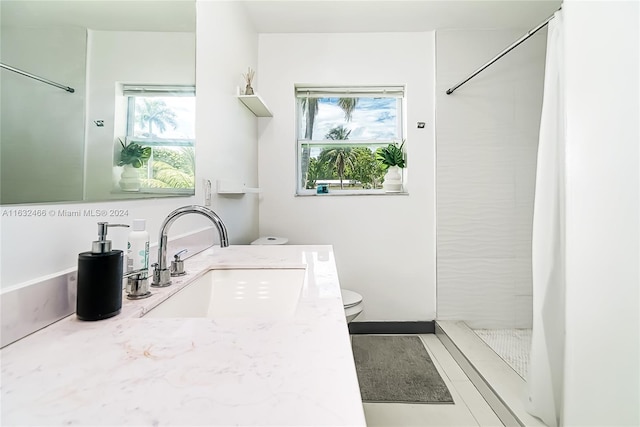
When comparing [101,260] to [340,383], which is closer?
[340,383]

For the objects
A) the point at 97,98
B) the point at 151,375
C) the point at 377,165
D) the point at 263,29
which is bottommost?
the point at 151,375

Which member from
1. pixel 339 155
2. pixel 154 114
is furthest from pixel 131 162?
pixel 339 155

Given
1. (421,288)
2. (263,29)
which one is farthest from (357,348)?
(263,29)

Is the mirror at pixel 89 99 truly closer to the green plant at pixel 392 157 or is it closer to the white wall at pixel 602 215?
the white wall at pixel 602 215

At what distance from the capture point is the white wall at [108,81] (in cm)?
72

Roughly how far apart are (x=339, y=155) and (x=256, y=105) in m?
0.80

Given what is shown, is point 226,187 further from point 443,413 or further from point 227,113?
point 443,413

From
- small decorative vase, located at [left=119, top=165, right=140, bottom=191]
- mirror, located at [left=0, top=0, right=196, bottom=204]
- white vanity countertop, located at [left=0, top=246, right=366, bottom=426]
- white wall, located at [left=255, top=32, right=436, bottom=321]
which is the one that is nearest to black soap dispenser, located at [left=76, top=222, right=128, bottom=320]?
white vanity countertop, located at [left=0, top=246, right=366, bottom=426]

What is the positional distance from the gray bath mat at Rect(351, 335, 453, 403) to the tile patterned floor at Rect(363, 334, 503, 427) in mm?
45

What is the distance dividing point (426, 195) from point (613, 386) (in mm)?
1538

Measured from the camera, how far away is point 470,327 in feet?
7.61

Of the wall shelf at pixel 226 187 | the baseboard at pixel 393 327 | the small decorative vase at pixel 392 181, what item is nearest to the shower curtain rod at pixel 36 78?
the wall shelf at pixel 226 187

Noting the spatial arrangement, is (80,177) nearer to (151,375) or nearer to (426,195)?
(151,375)

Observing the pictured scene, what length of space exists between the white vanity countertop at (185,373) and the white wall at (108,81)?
1.12ft
